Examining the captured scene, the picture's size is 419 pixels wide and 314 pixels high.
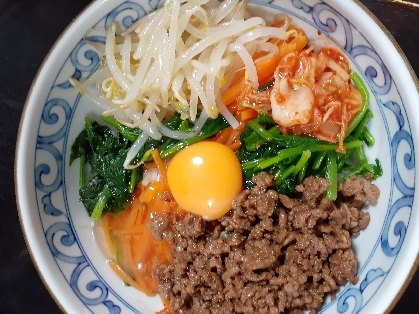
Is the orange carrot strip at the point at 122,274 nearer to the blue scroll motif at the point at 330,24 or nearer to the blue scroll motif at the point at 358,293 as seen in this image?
the blue scroll motif at the point at 358,293

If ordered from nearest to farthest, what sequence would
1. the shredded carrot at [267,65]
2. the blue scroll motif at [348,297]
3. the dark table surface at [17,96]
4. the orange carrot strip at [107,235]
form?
the blue scroll motif at [348,297]
the shredded carrot at [267,65]
the orange carrot strip at [107,235]
the dark table surface at [17,96]

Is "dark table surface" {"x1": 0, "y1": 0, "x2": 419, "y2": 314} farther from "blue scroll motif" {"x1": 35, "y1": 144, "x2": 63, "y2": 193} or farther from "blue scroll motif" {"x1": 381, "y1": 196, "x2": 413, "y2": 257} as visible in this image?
"blue scroll motif" {"x1": 381, "y1": 196, "x2": 413, "y2": 257}

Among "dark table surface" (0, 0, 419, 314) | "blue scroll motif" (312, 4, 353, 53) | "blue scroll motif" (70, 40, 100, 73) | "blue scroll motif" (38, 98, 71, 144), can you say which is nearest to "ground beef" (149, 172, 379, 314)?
"blue scroll motif" (312, 4, 353, 53)

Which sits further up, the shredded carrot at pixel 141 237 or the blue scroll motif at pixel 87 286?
the shredded carrot at pixel 141 237

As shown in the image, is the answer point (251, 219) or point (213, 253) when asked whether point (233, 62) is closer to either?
point (251, 219)

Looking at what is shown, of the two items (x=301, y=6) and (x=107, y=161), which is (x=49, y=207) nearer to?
(x=107, y=161)

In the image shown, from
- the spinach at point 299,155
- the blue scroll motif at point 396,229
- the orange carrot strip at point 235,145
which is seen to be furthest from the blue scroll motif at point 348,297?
the orange carrot strip at point 235,145
